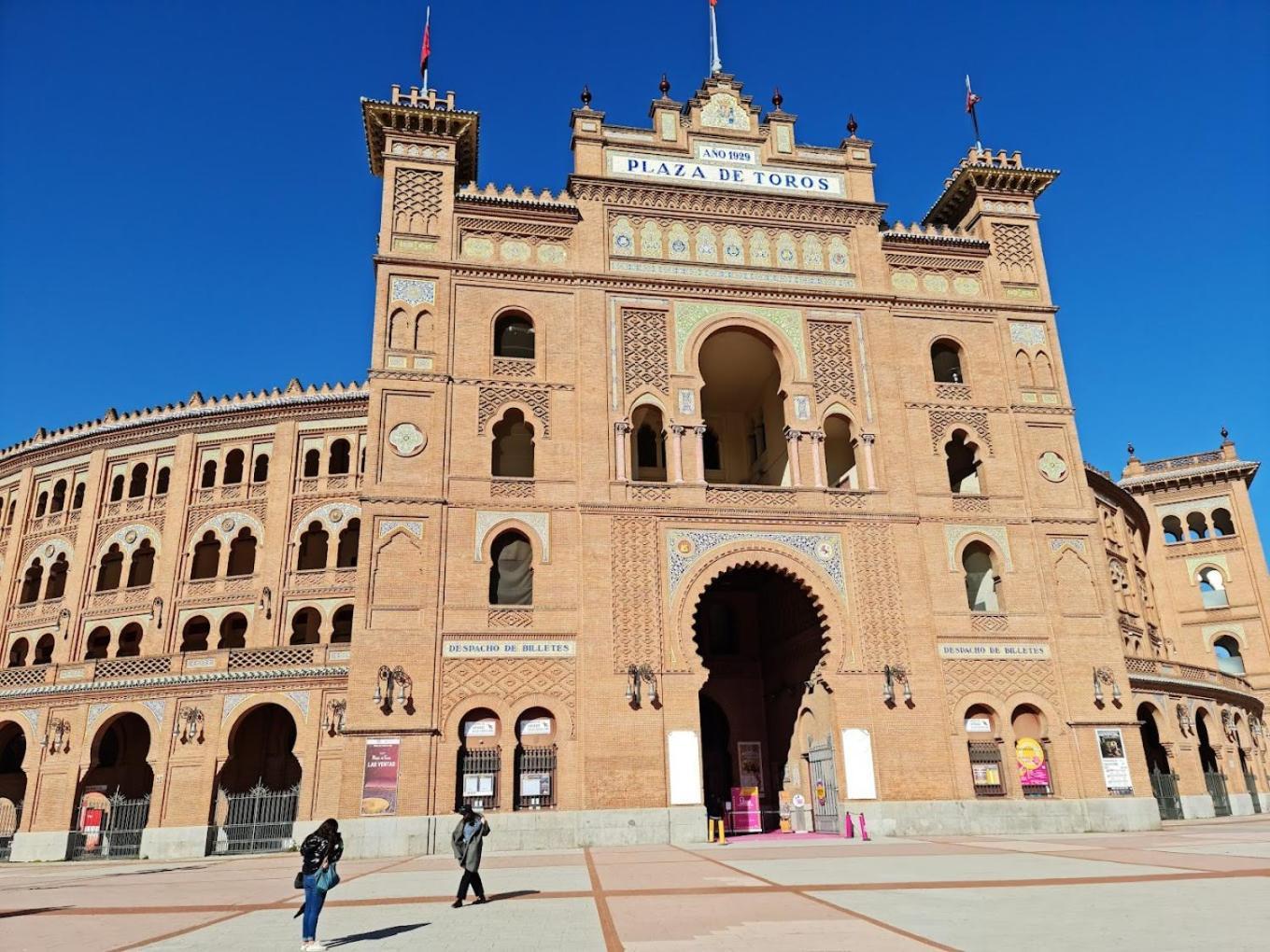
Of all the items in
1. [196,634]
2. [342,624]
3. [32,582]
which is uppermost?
[32,582]

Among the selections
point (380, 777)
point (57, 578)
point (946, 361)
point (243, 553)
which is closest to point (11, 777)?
point (57, 578)

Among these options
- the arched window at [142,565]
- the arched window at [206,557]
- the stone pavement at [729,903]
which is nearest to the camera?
the stone pavement at [729,903]

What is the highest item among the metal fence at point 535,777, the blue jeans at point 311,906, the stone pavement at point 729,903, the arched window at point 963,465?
the arched window at point 963,465

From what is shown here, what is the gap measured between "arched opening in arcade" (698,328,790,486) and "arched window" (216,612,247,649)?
1788cm

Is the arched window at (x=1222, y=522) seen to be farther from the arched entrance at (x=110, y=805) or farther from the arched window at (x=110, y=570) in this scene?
the arched window at (x=110, y=570)

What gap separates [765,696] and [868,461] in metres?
8.29

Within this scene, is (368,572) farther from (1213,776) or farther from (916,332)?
(1213,776)

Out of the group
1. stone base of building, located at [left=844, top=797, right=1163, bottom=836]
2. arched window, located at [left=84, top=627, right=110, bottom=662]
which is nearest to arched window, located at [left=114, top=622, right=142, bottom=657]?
arched window, located at [left=84, top=627, right=110, bottom=662]

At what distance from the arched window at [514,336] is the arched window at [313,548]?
12.0 m

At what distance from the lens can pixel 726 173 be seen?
28094 mm

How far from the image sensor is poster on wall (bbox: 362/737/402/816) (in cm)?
2031

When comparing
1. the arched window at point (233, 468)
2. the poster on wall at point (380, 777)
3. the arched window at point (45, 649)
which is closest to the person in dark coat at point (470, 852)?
the poster on wall at point (380, 777)

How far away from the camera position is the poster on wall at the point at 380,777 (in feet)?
66.6

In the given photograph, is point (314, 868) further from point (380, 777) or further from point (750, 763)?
point (750, 763)
